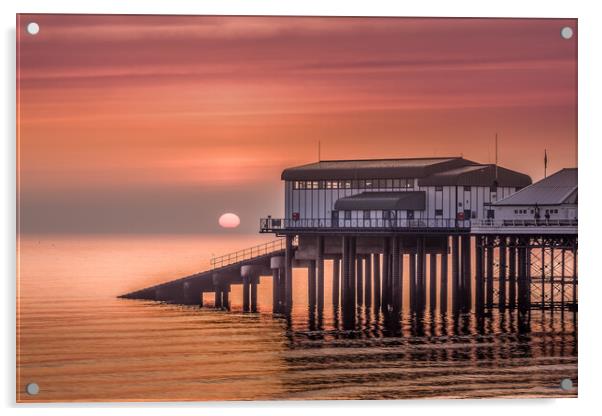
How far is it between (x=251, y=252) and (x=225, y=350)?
41.3 feet

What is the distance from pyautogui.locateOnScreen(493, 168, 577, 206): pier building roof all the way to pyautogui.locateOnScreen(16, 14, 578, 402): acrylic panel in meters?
0.07

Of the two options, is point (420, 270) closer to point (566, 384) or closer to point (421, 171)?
point (421, 171)

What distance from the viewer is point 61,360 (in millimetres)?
29281

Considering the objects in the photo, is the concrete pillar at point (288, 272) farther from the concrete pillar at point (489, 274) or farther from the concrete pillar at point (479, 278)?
the concrete pillar at point (489, 274)

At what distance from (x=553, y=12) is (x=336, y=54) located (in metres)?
3.86

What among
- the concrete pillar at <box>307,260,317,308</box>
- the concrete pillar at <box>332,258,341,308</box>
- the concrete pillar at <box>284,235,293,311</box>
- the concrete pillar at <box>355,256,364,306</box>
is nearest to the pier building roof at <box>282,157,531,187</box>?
the concrete pillar at <box>284,235,293,311</box>

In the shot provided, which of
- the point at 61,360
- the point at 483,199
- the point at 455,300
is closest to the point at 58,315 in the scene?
the point at 61,360

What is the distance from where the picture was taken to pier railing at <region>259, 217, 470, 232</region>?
3834 centimetres

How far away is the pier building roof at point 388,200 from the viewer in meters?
38.2

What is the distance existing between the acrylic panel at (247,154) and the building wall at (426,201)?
201cm

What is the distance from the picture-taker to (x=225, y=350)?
31234 millimetres

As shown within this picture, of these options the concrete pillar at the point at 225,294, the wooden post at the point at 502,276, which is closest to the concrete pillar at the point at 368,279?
the concrete pillar at the point at 225,294

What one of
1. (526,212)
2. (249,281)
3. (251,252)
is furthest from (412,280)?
(526,212)

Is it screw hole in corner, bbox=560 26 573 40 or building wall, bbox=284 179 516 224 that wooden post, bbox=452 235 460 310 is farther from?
screw hole in corner, bbox=560 26 573 40
